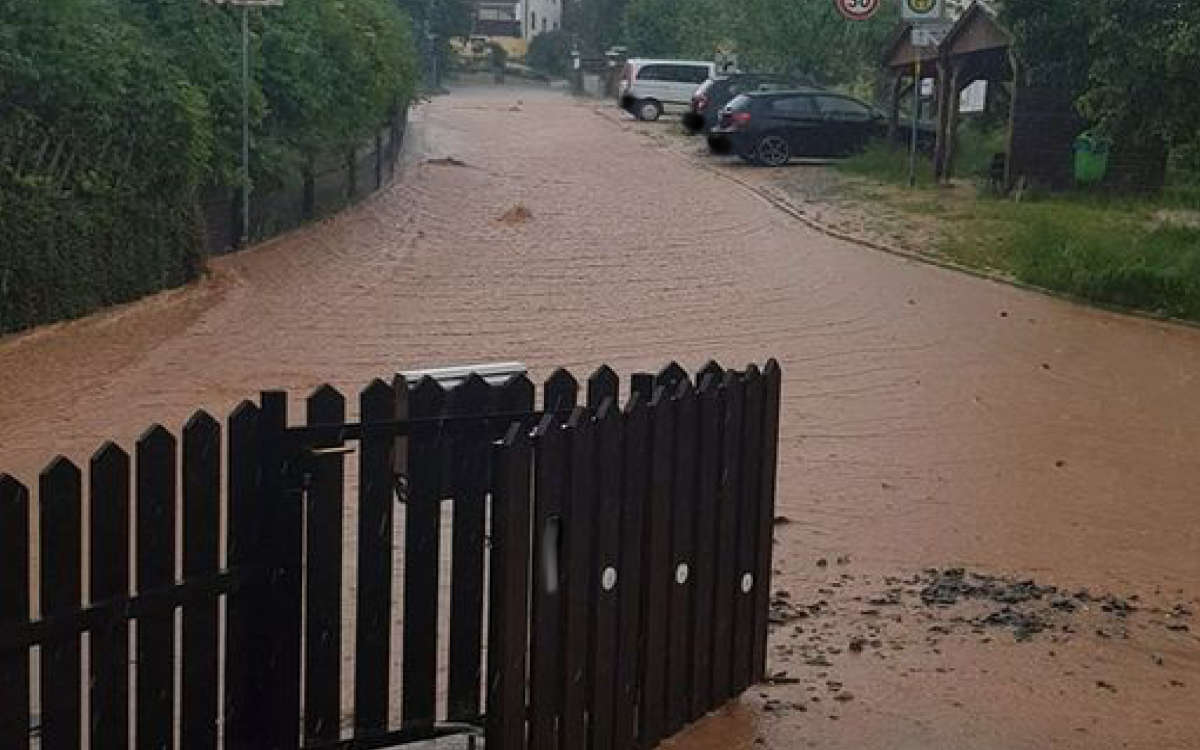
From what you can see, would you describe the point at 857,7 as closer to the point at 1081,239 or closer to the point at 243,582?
the point at 1081,239

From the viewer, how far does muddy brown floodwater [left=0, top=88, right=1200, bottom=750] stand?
22.0ft

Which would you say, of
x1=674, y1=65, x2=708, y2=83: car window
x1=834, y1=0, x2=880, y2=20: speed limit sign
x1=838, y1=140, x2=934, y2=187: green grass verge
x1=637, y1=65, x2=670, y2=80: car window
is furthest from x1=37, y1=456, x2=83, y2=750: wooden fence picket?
x1=674, y1=65, x2=708, y2=83: car window

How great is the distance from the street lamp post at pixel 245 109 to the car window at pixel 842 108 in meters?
17.2

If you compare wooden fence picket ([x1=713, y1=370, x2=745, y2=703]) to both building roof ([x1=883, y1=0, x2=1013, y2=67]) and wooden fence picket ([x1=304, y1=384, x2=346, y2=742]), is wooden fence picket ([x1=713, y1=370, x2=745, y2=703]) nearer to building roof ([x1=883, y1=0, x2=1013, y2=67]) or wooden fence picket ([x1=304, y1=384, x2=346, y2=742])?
wooden fence picket ([x1=304, y1=384, x2=346, y2=742])

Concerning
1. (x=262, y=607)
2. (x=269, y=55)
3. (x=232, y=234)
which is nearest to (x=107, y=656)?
(x=262, y=607)

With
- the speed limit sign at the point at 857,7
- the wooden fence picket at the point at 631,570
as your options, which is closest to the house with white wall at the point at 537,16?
the speed limit sign at the point at 857,7

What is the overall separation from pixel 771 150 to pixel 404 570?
2976 cm

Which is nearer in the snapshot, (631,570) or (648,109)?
(631,570)

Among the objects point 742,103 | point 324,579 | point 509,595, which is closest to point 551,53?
point 742,103

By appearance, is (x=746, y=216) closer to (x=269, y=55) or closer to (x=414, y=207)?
(x=414, y=207)

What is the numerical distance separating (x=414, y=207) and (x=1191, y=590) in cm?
1854

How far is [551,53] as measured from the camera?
301 feet

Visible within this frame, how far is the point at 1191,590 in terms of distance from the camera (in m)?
8.20

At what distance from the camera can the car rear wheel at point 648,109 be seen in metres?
52.0
